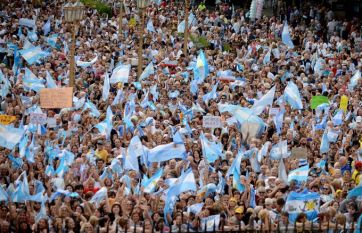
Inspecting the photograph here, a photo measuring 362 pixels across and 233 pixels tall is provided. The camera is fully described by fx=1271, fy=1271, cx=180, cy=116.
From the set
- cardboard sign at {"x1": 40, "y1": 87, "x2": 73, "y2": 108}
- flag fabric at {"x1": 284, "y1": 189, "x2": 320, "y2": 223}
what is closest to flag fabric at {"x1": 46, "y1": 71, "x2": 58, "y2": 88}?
cardboard sign at {"x1": 40, "y1": 87, "x2": 73, "y2": 108}

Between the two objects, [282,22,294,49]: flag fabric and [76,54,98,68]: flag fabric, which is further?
[282,22,294,49]: flag fabric

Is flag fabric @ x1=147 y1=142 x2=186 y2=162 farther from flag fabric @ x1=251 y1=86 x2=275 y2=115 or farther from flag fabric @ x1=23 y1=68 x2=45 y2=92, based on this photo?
flag fabric @ x1=23 y1=68 x2=45 y2=92

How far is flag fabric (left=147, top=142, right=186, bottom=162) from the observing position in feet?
74.4

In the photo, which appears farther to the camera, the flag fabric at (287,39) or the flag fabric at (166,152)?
the flag fabric at (287,39)

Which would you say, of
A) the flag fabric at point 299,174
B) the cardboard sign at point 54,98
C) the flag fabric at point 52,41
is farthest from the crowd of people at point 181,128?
the cardboard sign at point 54,98

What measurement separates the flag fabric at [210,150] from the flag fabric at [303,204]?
129 inches

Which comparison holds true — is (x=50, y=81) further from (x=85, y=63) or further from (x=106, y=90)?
(x=85, y=63)

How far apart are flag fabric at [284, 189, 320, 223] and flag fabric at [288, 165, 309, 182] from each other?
1599mm

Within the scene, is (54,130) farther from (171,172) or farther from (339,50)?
(339,50)

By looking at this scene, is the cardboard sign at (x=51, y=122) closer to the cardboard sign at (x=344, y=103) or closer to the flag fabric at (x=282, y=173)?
the flag fabric at (x=282, y=173)

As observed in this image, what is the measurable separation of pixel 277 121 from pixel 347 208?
7638 mm

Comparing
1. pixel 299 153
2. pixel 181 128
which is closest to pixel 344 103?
pixel 181 128

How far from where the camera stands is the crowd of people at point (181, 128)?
19031 millimetres

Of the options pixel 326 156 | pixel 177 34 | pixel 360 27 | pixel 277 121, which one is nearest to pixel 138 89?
pixel 277 121
